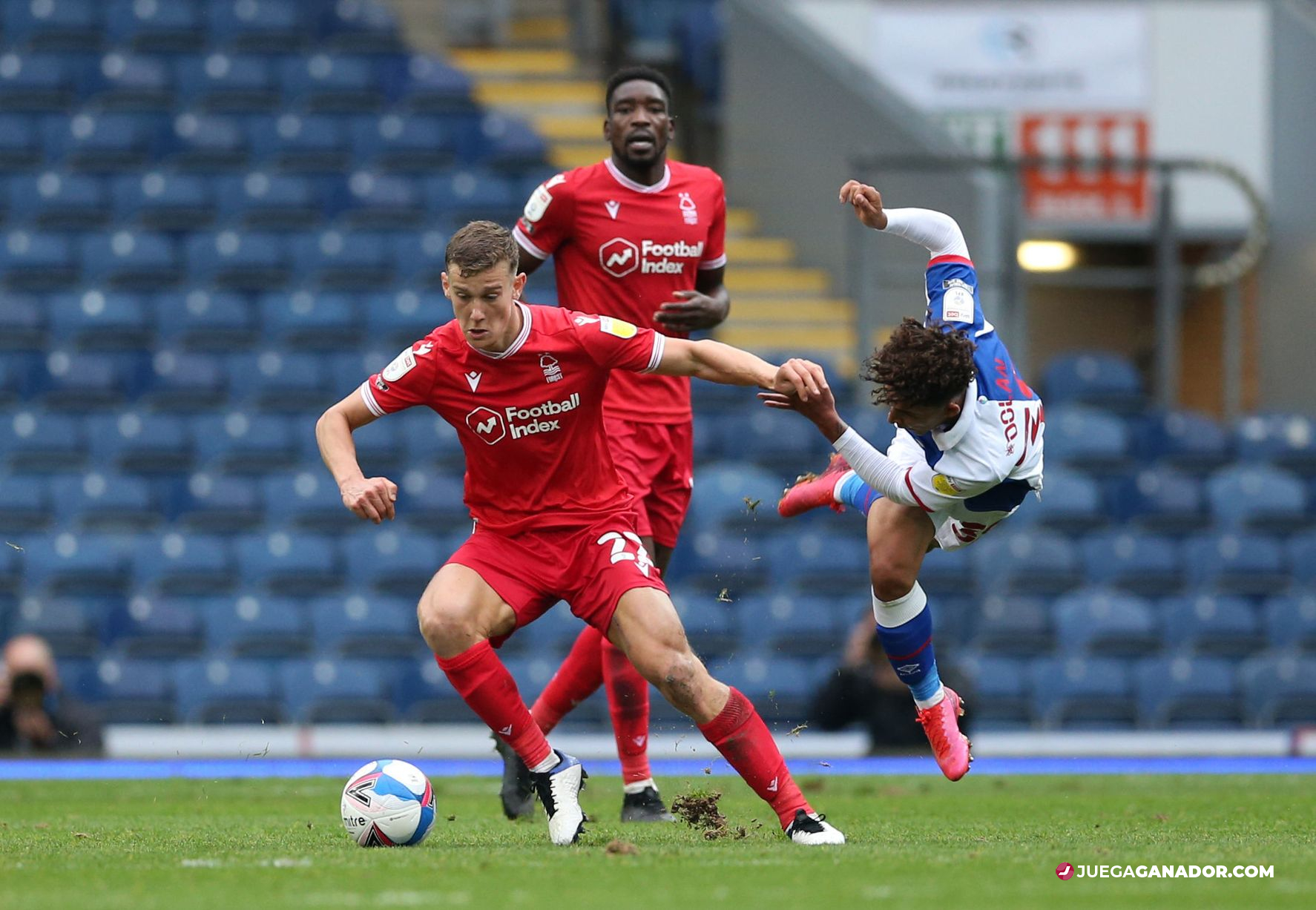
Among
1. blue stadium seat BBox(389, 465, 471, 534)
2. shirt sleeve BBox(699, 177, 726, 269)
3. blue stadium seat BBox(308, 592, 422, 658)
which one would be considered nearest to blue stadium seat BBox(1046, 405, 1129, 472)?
blue stadium seat BBox(389, 465, 471, 534)

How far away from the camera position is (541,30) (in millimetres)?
19250

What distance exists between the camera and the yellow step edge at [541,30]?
19141 millimetres

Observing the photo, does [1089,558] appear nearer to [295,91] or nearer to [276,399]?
[276,399]

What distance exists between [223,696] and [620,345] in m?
7.11

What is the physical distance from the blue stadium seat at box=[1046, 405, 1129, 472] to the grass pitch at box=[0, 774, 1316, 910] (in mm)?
5545

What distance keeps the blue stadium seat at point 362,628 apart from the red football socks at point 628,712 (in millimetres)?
5563

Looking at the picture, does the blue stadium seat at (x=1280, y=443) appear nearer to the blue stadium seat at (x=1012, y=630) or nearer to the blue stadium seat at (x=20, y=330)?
the blue stadium seat at (x=1012, y=630)

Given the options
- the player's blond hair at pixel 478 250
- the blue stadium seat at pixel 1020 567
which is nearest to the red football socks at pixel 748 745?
the player's blond hair at pixel 478 250

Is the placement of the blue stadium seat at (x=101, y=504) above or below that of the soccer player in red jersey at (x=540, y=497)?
below

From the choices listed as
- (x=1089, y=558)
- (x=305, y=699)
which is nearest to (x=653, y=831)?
(x=305, y=699)

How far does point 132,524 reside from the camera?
13578 mm

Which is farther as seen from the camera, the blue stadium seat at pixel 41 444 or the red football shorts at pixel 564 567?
the blue stadium seat at pixel 41 444

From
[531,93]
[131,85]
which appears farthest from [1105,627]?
[131,85]

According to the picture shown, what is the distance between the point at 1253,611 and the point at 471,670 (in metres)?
9.20
